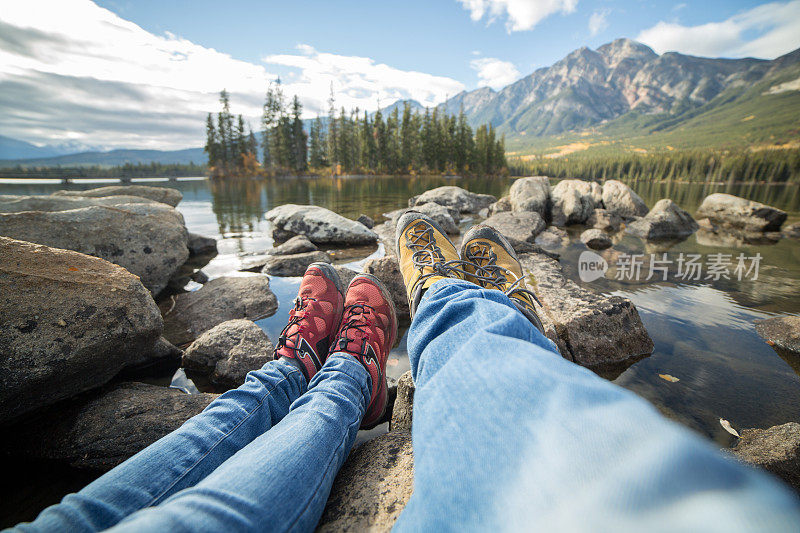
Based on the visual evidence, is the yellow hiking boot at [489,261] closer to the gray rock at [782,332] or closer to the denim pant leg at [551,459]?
the denim pant leg at [551,459]

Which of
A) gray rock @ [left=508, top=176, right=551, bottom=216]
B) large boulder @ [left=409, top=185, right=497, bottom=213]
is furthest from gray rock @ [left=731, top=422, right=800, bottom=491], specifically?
large boulder @ [left=409, top=185, right=497, bottom=213]

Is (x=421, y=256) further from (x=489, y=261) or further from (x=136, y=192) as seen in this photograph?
(x=136, y=192)

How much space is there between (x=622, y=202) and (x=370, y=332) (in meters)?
14.9

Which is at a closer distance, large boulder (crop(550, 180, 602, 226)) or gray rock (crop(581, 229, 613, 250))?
gray rock (crop(581, 229, 613, 250))

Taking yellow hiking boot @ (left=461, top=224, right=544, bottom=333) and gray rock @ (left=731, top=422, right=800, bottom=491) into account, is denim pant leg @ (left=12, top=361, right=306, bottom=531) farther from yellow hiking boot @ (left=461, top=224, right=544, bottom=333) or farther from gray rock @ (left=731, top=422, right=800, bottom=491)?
gray rock @ (left=731, top=422, right=800, bottom=491)

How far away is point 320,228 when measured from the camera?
7.09m

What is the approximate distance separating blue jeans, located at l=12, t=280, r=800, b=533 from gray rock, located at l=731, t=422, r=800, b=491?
1888mm

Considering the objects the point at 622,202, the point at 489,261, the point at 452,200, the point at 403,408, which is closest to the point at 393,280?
the point at 489,261

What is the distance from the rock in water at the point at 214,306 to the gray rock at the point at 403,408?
216cm

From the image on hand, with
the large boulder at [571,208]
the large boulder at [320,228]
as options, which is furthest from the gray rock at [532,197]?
the large boulder at [320,228]

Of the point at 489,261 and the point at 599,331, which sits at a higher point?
the point at 489,261

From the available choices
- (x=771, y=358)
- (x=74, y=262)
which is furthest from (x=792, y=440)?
(x=74, y=262)

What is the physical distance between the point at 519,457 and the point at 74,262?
3324mm

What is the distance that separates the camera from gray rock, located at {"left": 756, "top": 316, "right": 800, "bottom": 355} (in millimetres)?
3230
